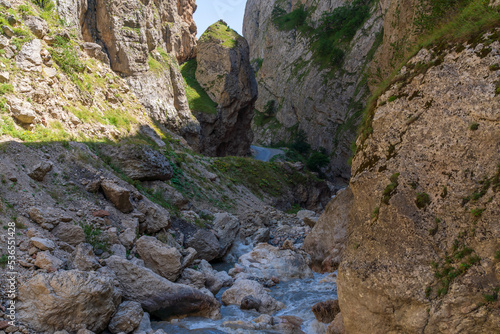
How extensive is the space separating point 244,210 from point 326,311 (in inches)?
568

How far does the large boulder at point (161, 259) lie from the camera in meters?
10.2

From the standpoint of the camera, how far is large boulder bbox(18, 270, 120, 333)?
21.7ft

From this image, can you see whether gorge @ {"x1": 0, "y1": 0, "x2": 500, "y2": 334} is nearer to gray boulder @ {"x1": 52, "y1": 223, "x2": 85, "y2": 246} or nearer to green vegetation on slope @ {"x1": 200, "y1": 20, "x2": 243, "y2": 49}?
gray boulder @ {"x1": 52, "y1": 223, "x2": 85, "y2": 246}

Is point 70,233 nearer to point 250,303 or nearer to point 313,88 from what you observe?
point 250,303

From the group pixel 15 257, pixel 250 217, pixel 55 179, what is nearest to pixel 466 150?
pixel 15 257

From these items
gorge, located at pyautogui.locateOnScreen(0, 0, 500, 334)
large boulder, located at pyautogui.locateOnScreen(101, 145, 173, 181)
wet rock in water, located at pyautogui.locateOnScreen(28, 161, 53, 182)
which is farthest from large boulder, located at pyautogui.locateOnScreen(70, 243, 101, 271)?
large boulder, located at pyautogui.locateOnScreen(101, 145, 173, 181)

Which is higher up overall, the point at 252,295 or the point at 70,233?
the point at 70,233

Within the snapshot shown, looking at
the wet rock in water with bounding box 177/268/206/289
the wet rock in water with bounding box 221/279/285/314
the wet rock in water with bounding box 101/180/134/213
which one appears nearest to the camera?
the wet rock in water with bounding box 221/279/285/314

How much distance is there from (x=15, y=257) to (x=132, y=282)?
8.26 ft

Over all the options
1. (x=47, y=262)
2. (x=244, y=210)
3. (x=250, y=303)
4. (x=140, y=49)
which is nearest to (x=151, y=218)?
(x=250, y=303)

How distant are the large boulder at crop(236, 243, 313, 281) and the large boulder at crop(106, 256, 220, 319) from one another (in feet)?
11.6

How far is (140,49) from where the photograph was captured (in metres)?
31.5

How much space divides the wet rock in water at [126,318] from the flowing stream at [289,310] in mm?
623

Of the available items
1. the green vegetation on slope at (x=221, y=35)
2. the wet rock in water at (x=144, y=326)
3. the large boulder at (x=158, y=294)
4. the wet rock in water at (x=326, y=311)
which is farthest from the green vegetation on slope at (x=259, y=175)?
the green vegetation on slope at (x=221, y=35)
